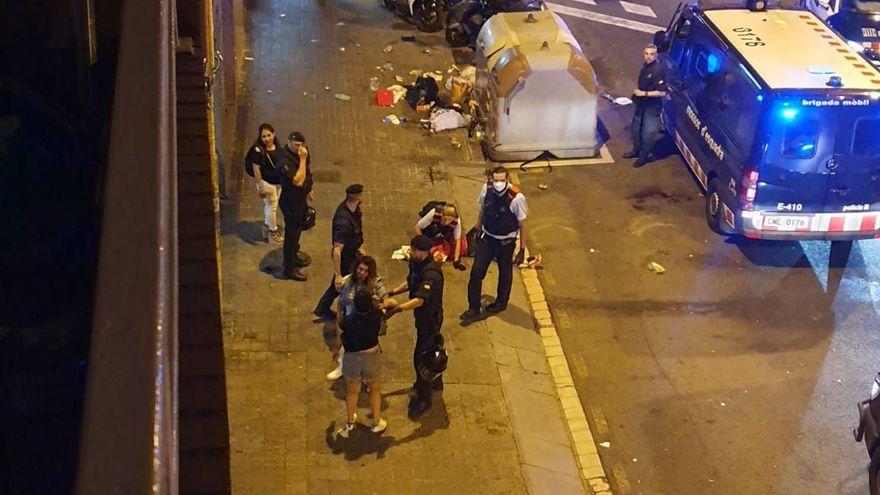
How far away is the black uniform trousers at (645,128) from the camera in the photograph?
14242 millimetres

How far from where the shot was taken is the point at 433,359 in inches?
352

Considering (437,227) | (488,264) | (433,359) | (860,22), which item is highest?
(437,227)

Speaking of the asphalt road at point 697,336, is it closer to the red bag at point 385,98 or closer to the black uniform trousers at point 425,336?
the black uniform trousers at point 425,336

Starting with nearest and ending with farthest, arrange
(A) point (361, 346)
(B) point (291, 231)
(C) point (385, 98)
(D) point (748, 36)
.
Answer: (A) point (361, 346), (B) point (291, 231), (D) point (748, 36), (C) point (385, 98)

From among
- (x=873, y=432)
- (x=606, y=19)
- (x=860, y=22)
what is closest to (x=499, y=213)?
(x=873, y=432)

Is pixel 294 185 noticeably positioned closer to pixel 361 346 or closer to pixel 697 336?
pixel 361 346

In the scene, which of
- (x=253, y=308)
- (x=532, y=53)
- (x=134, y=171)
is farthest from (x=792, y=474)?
(x=134, y=171)

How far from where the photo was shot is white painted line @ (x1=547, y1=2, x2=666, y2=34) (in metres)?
19.4

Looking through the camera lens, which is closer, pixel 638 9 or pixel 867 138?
pixel 867 138

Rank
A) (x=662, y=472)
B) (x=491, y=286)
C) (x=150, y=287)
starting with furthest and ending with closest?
(x=491, y=286) < (x=662, y=472) < (x=150, y=287)

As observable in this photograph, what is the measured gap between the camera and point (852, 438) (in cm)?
953

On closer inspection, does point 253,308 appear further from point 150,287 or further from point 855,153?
point 150,287

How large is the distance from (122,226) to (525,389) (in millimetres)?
8150

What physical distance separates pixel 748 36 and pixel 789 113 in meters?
1.74
